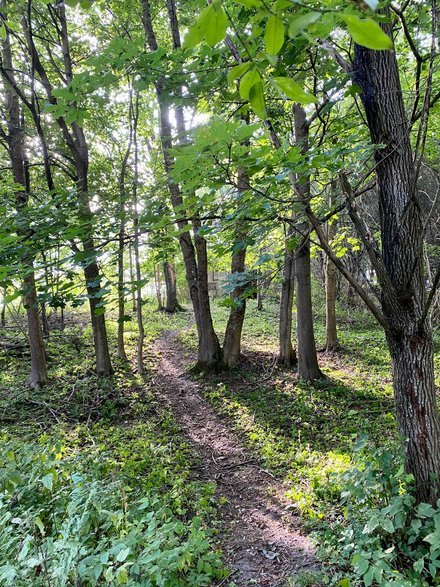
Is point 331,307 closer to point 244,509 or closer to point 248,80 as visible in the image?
point 244,509

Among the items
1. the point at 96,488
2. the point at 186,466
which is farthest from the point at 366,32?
the point at 186,466

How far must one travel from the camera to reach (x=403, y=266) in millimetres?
2217

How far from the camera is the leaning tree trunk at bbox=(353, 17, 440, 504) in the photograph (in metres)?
2.15

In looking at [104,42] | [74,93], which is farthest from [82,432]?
[104,42]

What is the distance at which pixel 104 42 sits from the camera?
720cm

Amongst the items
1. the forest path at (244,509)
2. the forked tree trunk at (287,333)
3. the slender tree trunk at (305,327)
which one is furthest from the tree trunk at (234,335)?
the forest path at (244,509)

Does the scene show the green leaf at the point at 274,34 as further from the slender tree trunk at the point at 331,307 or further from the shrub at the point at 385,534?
the slender tree trunk at the point at 331,307

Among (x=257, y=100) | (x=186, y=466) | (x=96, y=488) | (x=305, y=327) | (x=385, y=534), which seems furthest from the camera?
(x=305, y=327)

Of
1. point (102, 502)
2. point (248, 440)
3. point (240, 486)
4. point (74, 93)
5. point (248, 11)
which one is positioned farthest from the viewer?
point (248, 440)

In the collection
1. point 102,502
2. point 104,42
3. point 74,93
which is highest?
point 104,42

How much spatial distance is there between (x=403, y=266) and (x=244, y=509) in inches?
109

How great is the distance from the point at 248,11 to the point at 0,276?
1953mm

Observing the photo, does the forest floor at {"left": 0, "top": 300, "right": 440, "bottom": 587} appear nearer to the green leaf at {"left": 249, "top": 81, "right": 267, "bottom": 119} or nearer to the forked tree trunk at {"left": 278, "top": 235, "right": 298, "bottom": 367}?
the forked tree trunk at {"left": 278, "top": 235, "right": 298, "bottom": 367}

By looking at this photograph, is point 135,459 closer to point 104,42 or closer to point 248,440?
point 248,440
